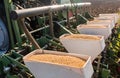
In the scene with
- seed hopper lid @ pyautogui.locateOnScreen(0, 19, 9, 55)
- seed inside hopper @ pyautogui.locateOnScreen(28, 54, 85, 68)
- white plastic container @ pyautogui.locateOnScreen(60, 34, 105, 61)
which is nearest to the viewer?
seed inside hopper @ pyautogui.locateOnScreen(28, 54, 85, 68)

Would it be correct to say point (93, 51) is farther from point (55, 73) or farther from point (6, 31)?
point (6, 31)

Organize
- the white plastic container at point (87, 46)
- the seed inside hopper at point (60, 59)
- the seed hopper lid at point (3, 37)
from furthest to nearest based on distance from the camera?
1. the seed hopper lid at point (3, 37)
2. the white plastic container at point (87, 46)
3. the seed inside hopper at point (60, 59)

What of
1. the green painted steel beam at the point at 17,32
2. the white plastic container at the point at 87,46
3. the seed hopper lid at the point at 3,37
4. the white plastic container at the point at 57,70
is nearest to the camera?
the white plastic container at the point at 57,70

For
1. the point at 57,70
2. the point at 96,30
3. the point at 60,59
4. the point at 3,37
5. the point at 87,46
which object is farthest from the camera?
the point at 3,37

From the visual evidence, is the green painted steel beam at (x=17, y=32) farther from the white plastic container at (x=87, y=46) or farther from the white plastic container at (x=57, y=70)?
the white plastic container at (x=57, y=70)

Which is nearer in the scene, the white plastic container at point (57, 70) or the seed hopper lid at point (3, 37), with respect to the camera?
the white plastic container at point (57, 70)

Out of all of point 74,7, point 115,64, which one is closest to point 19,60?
point 115,64

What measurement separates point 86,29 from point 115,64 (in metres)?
Result: 0.86

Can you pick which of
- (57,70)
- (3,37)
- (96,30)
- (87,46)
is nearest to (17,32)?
(3,37)

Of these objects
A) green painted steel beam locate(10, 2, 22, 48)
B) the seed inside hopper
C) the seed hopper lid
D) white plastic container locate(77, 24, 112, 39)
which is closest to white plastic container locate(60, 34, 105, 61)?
the seed inside hopper

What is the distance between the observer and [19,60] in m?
3.88

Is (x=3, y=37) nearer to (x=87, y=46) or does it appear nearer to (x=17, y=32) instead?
(x=17, y=32)

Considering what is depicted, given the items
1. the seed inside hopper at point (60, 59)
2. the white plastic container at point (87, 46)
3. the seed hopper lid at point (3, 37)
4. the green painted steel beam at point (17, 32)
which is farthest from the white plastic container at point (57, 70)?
the seed hopper lid at point (3, 37)

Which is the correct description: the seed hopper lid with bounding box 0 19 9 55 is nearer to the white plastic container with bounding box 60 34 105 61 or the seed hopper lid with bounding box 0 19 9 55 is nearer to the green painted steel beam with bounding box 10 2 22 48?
the green painted steel beam with bounding box 10 2 22 48
